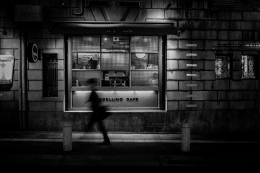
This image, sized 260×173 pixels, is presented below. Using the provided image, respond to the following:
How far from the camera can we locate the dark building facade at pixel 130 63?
10016 mm

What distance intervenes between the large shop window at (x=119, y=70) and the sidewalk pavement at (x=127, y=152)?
1.80 metres

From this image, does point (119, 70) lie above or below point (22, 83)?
above

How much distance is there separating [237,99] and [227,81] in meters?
0.95

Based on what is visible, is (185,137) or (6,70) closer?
(185,137)

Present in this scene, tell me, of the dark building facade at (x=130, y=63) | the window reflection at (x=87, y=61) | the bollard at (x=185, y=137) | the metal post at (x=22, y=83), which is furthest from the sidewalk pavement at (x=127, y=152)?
the window reflection at (x=87, y=61)

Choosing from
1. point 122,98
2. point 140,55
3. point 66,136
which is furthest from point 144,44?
point 66,136

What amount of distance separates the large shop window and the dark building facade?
1.9 inches

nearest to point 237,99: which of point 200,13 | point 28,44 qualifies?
point 200,13

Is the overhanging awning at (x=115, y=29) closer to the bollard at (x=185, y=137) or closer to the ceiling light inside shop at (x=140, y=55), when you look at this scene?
the ceiling light inside shop at (x=140, y=55)

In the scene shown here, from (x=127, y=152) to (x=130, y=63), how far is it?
186 inches

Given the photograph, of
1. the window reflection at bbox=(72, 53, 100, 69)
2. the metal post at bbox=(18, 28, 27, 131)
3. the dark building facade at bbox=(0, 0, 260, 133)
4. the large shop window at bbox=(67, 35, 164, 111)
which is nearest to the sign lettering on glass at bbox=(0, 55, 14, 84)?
the dark building facade at bbox=(0, 0, 260, 133)

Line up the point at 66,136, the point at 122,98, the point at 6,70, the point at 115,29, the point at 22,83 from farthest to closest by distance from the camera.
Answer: the point at 122,98 → the point at 22,83 → the point at 6,70 → the point at 115,29 → the point at 66,136

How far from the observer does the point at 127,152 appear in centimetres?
721

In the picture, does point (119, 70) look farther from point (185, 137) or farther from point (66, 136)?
point (185, 137)
